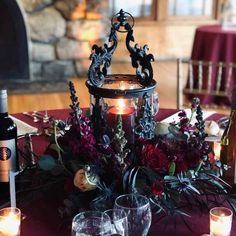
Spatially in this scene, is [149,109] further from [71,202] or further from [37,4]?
[37,4]

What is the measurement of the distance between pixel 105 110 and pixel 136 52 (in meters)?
0.17

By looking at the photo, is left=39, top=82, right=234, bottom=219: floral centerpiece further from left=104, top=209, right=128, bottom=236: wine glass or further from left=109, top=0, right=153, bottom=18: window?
left=109, top=0, right=153, bottom=18: window

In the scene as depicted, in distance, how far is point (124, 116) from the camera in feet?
3.76

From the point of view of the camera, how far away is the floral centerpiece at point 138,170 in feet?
3.36

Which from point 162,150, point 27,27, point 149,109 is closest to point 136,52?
point 149,109

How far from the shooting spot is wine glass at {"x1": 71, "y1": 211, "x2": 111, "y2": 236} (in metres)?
0.91

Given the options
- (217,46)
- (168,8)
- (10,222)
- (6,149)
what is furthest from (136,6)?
(10,222)

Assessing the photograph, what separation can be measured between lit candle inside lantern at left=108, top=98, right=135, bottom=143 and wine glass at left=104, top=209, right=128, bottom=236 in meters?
0.25

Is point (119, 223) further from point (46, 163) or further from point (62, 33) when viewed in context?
point (62, 33)

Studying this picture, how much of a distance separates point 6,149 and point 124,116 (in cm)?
30

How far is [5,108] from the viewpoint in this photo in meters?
1.15

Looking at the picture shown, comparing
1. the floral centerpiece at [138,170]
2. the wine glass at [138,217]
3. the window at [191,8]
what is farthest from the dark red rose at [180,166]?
the window at [191,8]

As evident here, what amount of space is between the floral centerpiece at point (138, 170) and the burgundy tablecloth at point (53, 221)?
0.10ft

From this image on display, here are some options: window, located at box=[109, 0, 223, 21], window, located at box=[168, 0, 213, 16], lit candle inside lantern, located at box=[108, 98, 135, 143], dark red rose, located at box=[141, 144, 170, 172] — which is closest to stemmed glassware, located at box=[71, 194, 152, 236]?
dark red rose, located at box=[141, 144, 170, 172]
